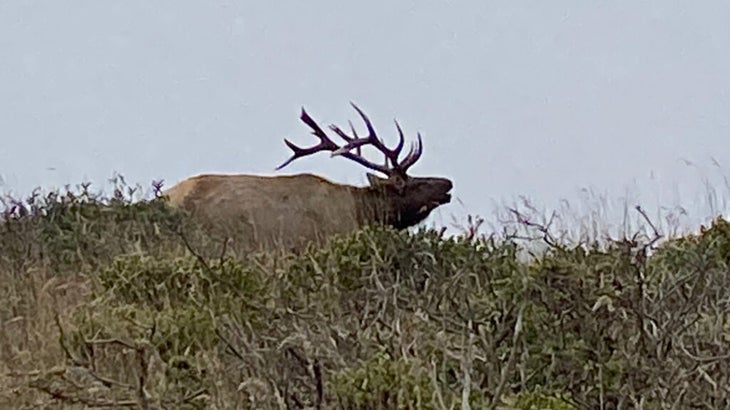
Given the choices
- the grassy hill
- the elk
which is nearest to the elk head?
the elk

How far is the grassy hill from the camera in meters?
2.90

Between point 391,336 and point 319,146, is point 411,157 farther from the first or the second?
point 391,336

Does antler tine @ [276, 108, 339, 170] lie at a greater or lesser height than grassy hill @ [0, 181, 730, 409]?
greater

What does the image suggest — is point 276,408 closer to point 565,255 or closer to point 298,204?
point 565,255

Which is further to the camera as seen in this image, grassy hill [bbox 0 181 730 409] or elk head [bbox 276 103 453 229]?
elk head [bbox 276 103 453 229]

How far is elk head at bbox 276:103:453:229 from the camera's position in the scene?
32.5 feet

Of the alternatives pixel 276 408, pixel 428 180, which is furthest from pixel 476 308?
pixel 428 180

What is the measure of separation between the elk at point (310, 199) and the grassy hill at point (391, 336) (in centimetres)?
367

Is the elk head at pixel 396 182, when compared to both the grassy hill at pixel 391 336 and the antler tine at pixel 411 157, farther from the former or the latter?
the grassy hill at pixel 391 336

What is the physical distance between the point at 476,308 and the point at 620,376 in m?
0.54

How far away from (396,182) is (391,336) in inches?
284

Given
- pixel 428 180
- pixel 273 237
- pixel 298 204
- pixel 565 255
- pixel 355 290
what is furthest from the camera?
pixel 428 180

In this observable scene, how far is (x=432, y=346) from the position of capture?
10.6ft

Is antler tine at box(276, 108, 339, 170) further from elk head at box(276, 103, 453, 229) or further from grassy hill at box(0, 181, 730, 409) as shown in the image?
grassy hill at box(0, 181, 730, 409)
